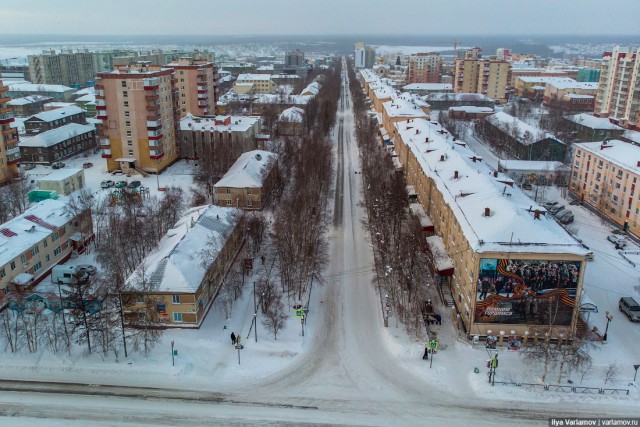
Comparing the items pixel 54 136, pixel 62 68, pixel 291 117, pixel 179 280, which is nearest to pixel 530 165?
pixel 291 117

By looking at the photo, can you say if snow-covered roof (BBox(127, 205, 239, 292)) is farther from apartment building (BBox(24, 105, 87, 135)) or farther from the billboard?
apartment building (BBox(24, 105, 87, 135))

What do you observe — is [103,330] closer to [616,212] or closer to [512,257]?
[512,257]

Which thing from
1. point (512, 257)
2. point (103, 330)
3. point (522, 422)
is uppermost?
point (512, 257)

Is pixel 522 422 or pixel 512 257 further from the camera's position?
pixel 512 257

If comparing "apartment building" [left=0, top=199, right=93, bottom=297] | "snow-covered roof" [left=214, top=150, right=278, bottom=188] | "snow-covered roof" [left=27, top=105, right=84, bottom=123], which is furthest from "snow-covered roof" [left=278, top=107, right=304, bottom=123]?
"apartment building" [left=0, top=199, right=93, bottom=297]

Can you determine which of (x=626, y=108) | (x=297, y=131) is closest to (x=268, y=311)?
(x=297, y=131)

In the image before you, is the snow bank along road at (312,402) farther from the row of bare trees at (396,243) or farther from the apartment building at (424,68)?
the apartment building at (424,68)

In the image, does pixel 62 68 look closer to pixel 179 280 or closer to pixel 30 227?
pixel 30 227

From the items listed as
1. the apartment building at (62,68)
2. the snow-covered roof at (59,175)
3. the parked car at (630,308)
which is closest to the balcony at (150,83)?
the snow-covered roof at (59,175)
